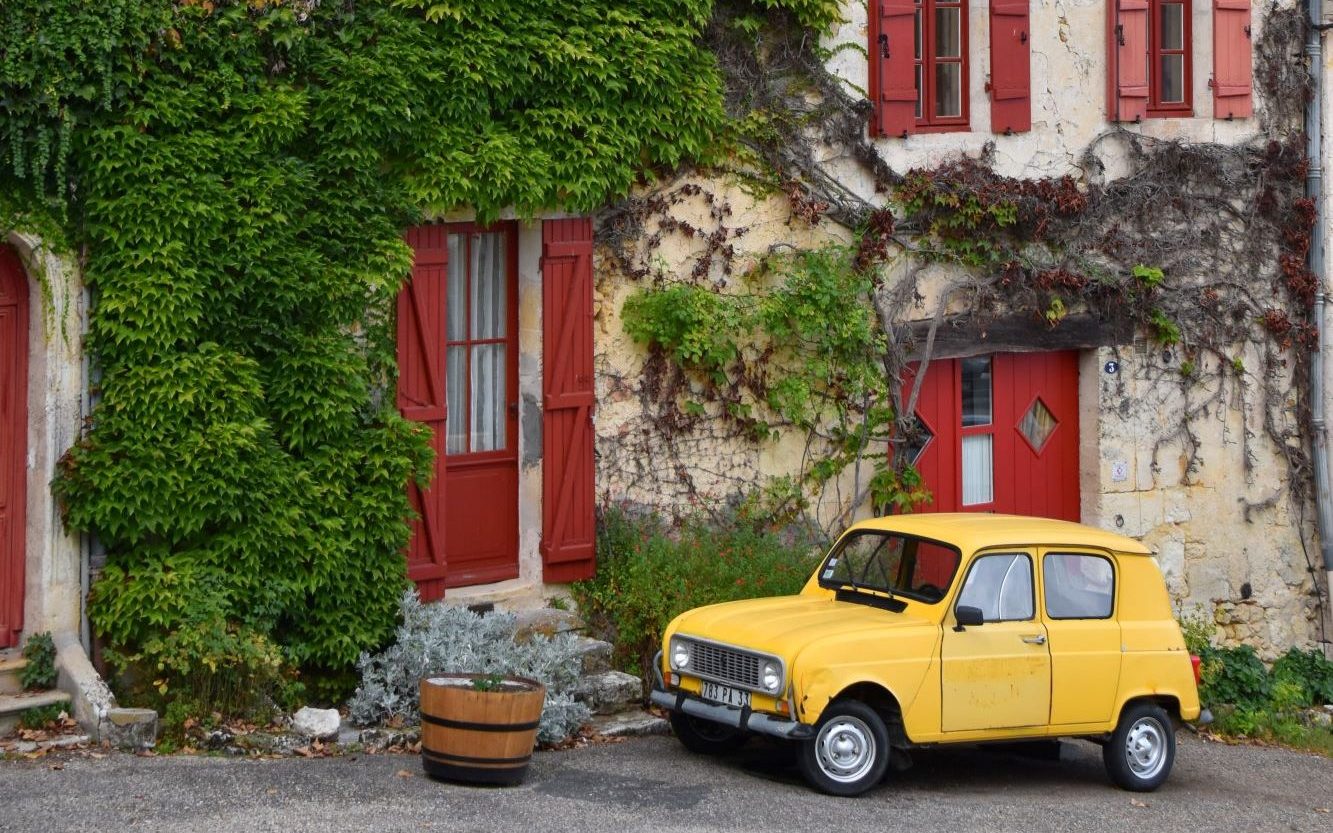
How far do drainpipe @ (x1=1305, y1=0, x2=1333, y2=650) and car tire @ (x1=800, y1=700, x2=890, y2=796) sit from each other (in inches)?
276

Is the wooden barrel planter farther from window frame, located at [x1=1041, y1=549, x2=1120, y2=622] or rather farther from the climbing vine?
the climbing vine

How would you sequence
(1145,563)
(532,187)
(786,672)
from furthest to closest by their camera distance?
1. (532,187)
2. (1145,563)
3. (786,672)

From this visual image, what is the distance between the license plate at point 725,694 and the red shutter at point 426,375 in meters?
2.58

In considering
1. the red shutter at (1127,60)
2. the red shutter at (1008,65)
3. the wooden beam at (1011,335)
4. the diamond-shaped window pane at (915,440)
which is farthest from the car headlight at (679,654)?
the red shutter at (1127,60)

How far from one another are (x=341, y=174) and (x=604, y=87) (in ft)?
6.57

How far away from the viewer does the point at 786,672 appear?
928 centimetres

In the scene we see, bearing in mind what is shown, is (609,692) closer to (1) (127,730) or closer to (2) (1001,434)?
(1) (127,730)

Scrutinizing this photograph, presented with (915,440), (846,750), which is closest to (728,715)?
(846,750)

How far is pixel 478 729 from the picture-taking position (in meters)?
9.14

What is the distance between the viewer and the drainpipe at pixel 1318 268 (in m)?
14.8

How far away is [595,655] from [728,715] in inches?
87.8

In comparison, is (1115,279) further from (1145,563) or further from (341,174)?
(341,174)

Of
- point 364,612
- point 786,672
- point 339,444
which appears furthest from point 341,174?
point 786,672

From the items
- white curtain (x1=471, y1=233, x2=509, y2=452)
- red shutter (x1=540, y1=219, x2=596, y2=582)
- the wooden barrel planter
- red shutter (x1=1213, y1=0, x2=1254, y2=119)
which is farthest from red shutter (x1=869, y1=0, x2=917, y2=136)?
the wooden barrel planter
